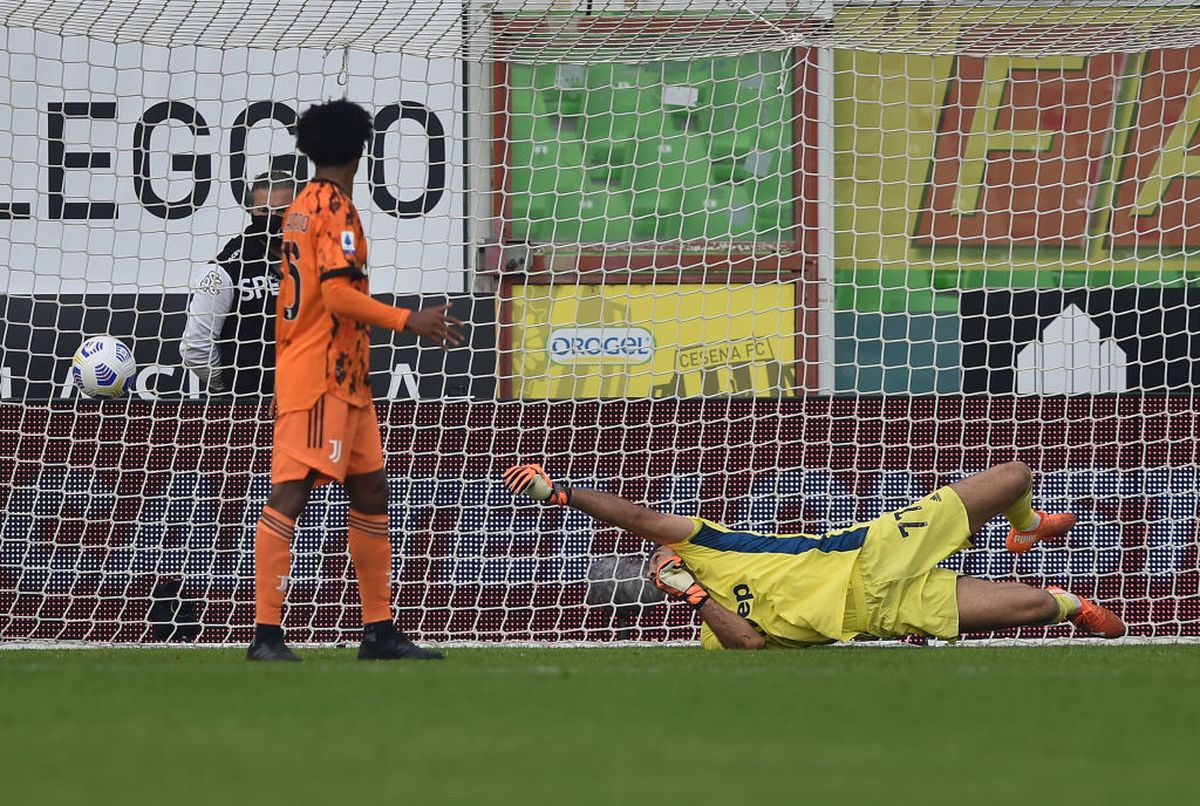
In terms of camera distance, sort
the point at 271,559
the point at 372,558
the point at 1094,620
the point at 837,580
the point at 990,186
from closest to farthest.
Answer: the point at 271,559 < the point at 372,558 < the point at 837,580 < the point at 1094,620 < the point at 990,186

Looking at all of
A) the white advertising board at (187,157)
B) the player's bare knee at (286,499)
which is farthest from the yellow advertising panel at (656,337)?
the player's bare knee at (286,499)

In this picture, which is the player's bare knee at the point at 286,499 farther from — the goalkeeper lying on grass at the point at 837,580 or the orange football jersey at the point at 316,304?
the goalkeeper lying on grass at the point at 837,580

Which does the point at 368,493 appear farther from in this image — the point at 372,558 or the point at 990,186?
the point at 990,186

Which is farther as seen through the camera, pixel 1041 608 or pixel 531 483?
pixel 1041 608

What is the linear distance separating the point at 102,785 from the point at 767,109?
700 centimetres

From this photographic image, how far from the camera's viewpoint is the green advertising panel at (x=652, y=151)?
956 cm

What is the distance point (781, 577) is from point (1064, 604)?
1.04 meters

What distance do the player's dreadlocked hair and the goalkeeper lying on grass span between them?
1429 mm

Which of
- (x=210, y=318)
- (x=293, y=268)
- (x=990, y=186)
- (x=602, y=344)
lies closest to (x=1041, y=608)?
(x=293, y=268)

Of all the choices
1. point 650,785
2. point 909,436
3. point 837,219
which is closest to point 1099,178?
point 837,219

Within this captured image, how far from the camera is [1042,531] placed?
281 inches

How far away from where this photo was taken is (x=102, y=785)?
321 cm

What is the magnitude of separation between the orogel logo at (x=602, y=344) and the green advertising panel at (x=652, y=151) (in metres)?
0.56

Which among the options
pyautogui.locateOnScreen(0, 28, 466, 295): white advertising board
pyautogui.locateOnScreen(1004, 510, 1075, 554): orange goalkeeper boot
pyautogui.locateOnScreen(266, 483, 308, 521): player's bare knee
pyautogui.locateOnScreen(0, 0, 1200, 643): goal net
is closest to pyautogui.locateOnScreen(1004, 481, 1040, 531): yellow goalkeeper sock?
pyautogui.locateOnScreen(1004, 510, 1075, 554): orange goalkeeper boot
